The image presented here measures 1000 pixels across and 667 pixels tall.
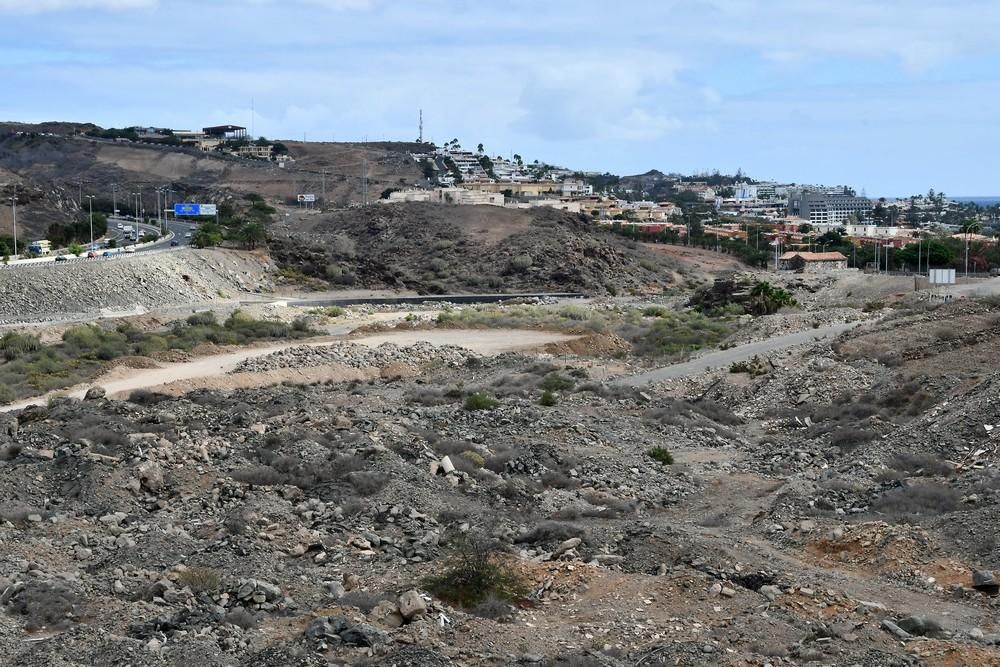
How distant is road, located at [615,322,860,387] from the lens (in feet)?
136

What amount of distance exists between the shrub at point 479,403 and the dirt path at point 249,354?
409 inches

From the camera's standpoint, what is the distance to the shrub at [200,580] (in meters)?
16.3

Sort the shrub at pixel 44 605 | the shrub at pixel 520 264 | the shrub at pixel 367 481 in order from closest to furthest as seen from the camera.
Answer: the shrub at pixel 44 605
the shrub at pixel 367 481
the shrub at pixel 520 264

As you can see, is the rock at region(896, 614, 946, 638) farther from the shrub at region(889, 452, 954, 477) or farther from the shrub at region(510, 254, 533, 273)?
the shrub at region(510, 254, 533, 273)

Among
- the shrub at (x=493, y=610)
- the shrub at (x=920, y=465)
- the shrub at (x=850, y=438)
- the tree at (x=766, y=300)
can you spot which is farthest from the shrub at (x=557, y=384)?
the tree at (x=766, y=300)

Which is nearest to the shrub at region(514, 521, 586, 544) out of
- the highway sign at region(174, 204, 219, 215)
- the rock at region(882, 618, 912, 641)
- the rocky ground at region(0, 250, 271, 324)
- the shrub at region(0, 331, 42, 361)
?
the rock at region(882, 618, 912, 641)

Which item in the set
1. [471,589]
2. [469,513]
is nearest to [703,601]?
[471,589]

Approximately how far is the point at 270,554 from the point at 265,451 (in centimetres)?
619

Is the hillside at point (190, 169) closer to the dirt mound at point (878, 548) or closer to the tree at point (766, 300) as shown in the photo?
the tree at point (766, 300)

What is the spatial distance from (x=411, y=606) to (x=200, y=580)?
3.15m

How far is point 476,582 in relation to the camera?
1616cm

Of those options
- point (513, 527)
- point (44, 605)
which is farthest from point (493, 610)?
point (44, 605)

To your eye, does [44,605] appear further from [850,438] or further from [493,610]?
[850,438]

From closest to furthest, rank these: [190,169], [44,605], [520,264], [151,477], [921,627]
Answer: [921,627] → [44,605] → [151,477] → [520,264] → [190,169]
